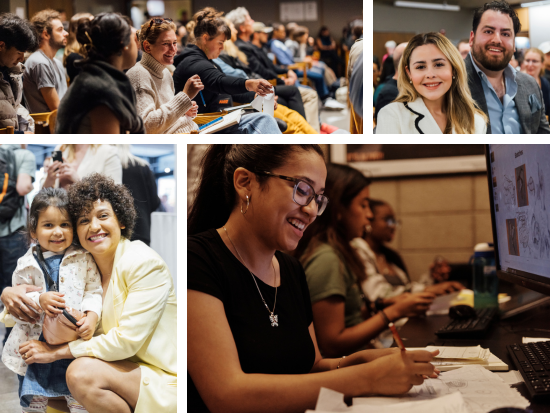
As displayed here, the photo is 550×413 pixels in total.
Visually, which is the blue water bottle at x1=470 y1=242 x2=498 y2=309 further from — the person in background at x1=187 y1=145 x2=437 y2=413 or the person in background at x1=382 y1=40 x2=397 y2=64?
the person in background at x1=382 y1=40 x2=397 y2=64

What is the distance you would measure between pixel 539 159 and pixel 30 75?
1.75 meters

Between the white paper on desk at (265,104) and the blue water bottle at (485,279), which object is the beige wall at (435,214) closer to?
the blue water bottle at (485,279)

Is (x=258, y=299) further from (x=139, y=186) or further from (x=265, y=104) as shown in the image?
(x=265, y=104)

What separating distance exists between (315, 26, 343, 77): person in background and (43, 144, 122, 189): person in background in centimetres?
83

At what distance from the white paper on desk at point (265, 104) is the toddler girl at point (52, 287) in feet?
2.46

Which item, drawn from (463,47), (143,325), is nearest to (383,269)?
(463,47)

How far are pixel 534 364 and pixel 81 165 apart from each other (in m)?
1.59

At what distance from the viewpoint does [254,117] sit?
69.2 inches

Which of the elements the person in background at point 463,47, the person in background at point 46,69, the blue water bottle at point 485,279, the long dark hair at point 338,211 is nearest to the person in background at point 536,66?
the person in background at point 463,47

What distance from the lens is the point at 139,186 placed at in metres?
1.72

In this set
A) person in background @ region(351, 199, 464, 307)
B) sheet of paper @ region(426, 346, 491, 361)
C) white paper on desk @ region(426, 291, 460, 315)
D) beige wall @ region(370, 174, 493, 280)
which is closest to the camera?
sheet of paper @ region(426, 346, 491, 361)

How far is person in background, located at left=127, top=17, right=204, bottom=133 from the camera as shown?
5.57 ft

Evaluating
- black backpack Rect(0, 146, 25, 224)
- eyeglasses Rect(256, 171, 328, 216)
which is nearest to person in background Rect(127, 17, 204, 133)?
eyeglasses Rect(256, 171, 328, 216)

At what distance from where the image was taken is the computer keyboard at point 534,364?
128 centimetres
